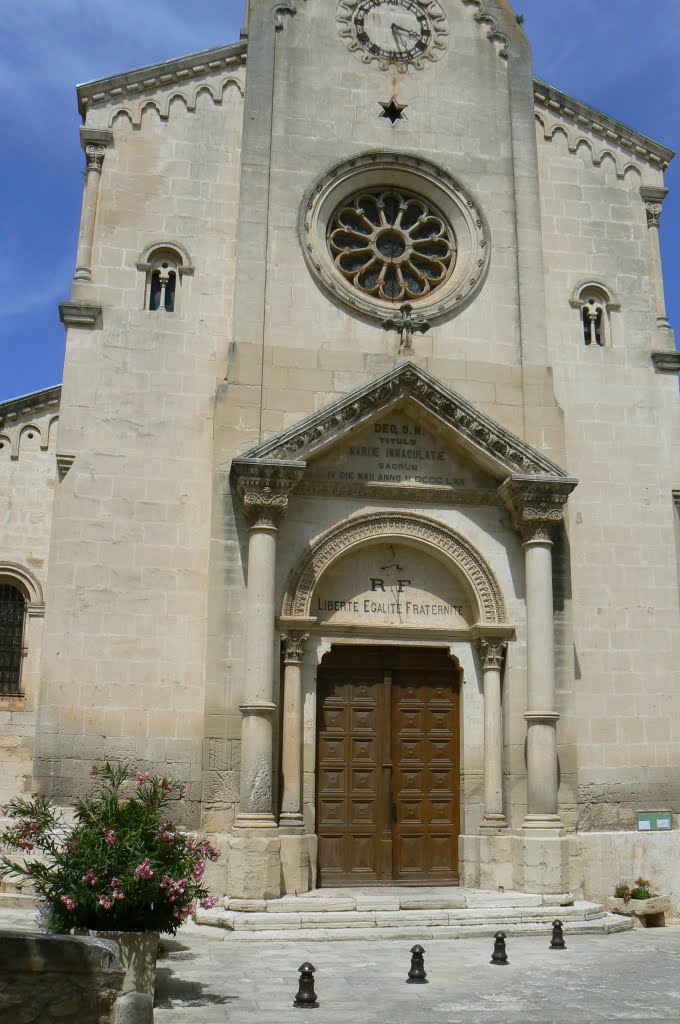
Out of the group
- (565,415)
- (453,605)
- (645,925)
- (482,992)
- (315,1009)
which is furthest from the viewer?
(565,415)

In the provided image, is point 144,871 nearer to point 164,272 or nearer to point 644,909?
point 644,909

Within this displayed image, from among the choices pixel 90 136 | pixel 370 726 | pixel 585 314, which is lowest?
pixel 370 726

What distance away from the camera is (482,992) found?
1053cm

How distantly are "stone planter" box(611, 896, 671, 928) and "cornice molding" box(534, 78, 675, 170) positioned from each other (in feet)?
43.7

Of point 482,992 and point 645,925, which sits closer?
point 482,992

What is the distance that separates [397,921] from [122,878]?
5.67 metres

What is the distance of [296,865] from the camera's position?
1516 centimetres

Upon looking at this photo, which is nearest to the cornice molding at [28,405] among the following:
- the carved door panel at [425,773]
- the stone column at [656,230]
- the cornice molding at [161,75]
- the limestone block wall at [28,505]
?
the limestone block wall at [28,505]

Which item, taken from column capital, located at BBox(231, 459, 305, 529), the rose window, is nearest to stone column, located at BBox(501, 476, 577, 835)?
column capital, located at BBox(231, 459, 305, 529)

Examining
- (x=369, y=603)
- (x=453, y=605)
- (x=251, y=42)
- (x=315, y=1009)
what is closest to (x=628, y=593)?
(x=453, y=605)

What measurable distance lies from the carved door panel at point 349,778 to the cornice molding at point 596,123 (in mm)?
10960

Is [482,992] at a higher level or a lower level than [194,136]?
lower

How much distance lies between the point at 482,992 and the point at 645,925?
652 cm

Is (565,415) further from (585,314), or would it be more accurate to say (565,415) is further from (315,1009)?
(315,1009)
